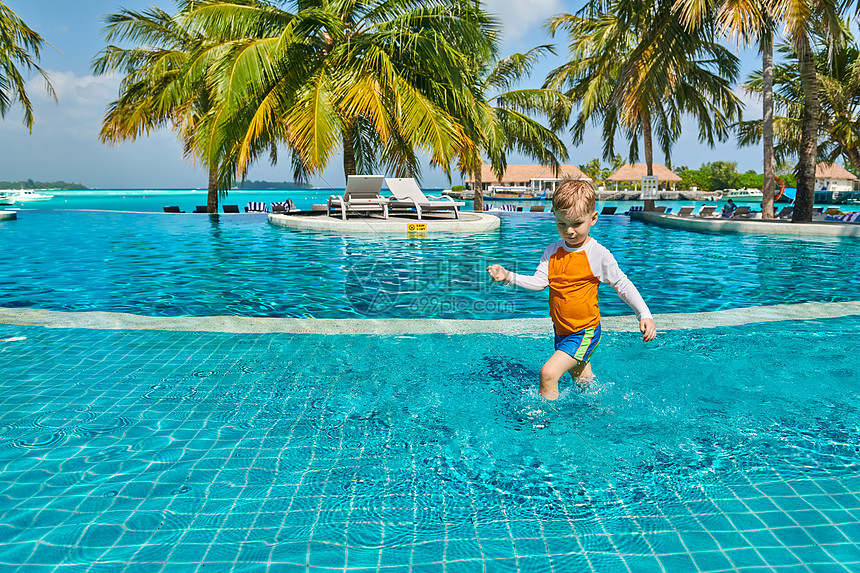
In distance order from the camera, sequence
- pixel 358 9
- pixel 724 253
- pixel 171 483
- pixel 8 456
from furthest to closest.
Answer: pixel 358 9, pixel 724 253, pixel 8 456, pixel 171 483

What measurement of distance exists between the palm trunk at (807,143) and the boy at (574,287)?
15664mm

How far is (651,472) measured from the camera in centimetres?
264

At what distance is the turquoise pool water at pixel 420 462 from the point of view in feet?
6.82

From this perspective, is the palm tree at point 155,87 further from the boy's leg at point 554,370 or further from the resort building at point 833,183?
the resort building at point 833,183

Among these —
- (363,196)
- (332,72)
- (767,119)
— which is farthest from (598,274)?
(767,119)

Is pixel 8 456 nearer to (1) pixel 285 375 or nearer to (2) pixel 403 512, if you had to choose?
(1) pixel 285 375

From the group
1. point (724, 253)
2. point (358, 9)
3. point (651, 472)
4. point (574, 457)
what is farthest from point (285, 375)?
point (358, 9)

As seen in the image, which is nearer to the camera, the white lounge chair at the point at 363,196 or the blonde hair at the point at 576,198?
the blonde hair at the point at 576,198

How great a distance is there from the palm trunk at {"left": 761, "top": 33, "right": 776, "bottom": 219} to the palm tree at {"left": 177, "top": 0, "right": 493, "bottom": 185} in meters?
8.46

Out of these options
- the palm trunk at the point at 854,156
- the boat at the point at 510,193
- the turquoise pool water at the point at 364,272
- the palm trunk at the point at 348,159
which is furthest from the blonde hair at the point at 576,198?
the boat at the point at 510,193

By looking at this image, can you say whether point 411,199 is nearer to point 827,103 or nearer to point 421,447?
point 421,447

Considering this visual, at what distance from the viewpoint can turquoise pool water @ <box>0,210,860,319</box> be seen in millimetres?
6766

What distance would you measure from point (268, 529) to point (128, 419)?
145 cm

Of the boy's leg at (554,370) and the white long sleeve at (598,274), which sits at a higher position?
the white long sleeve at (598,274)
